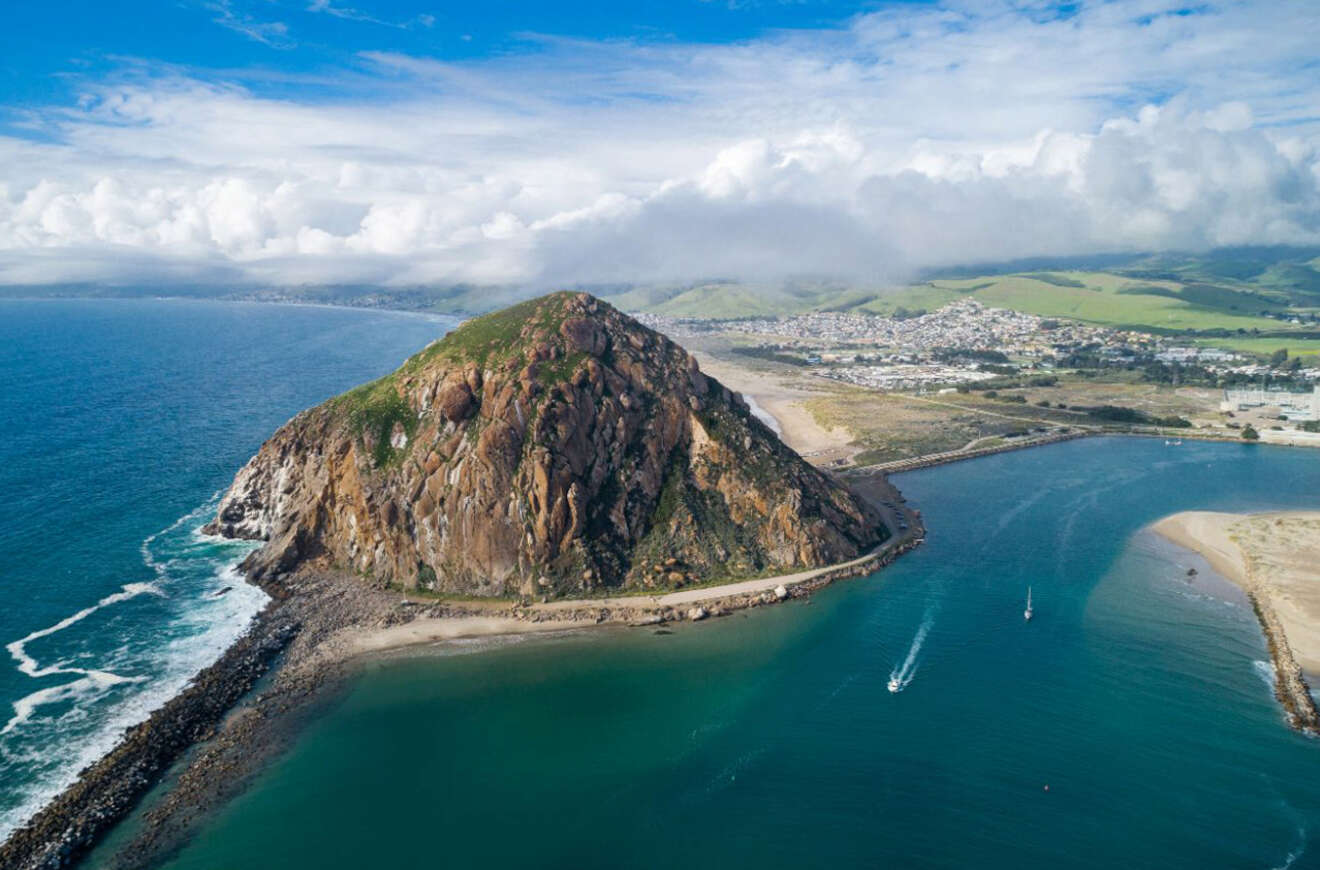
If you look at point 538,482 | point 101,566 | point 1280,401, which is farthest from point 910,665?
point 1280,401

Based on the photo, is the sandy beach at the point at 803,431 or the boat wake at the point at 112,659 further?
the sandy beach at the point at 803,431

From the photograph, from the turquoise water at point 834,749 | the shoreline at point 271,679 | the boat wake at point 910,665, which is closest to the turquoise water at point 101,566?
the shoreline at point 271,679

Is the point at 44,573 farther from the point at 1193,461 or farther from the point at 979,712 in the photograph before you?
the point at 1193,461

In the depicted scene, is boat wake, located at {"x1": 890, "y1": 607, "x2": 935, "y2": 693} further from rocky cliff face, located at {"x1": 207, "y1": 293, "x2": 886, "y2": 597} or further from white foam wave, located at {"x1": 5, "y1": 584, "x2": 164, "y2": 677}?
white foam wave, located at {"x1": 5, "y1": 584, "x2": 164, "y2": 677}

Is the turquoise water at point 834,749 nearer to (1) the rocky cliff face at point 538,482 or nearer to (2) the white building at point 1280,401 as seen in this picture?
(1) the rocky cliff face at point 538,482

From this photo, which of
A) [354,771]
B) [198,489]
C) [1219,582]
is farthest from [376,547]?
[1219,582]

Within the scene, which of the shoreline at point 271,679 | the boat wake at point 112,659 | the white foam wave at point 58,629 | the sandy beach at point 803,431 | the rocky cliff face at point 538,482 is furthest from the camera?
the sandy beach at point 803,431

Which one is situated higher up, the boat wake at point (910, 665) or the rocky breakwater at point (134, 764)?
the boat wake at point (910, 665)

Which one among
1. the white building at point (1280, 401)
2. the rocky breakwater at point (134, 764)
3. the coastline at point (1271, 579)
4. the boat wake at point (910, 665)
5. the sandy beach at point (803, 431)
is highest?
the white building at point (1280, 401)
